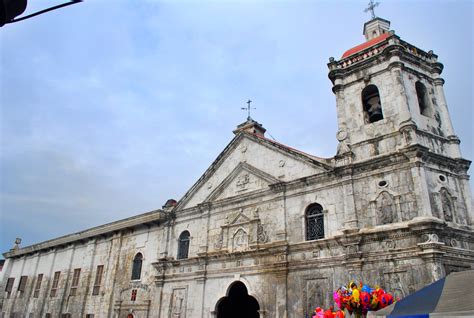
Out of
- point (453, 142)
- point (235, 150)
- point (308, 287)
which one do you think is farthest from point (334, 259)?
point (235, 150)

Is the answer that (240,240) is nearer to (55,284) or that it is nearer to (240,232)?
(240,232)

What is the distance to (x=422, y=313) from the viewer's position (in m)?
6.02

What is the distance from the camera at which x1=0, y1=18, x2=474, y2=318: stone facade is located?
11.2m

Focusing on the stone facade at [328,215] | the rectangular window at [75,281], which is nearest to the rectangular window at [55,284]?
the rectangular window at [75,281]

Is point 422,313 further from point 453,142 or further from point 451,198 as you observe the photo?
point 453,142

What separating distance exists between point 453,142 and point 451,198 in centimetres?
Answer: 242

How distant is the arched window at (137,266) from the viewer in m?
19.5

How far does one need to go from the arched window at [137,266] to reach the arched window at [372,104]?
45.5 ft

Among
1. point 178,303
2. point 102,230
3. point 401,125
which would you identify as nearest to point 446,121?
point 401,125

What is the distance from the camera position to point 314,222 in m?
13.5

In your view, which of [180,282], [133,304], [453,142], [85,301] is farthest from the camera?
[85,301]

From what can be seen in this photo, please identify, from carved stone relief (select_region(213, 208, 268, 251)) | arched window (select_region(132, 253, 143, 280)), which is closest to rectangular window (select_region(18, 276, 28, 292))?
arched window (select_region(132, 253, 143, 280))

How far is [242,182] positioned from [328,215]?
481cm

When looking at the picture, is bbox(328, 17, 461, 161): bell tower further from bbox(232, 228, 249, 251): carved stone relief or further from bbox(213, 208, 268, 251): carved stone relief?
bbox(232, 228, 249, 251): carved stone relief
